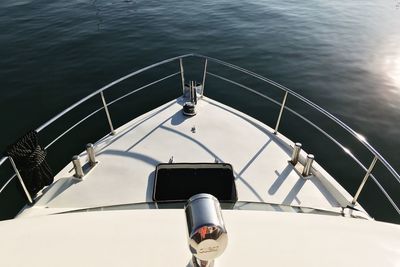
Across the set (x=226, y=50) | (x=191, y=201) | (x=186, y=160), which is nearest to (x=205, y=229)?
(x=191, y=201)

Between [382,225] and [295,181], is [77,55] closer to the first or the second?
[295,181]

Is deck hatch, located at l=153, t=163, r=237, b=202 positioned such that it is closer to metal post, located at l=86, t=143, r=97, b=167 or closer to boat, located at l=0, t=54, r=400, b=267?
boat, located at l=0, t=54, r=400, b=267

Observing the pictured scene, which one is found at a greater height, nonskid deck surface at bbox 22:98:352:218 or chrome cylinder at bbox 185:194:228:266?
chrome cylinder at bbox 185:194:228:266

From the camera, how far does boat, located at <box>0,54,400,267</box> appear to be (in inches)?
59.6

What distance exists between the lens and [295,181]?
4.52 metres

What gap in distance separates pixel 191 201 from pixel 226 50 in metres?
11.8

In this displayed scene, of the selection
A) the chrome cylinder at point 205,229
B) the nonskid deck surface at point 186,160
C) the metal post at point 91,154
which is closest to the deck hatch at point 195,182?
the nonskid deck surface at point 186,160

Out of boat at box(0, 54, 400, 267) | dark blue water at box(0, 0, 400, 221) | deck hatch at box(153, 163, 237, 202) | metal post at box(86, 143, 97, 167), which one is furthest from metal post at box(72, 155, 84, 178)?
dark blue water at box(0, 0, 400, 221)

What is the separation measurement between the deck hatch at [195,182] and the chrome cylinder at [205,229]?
281 cm

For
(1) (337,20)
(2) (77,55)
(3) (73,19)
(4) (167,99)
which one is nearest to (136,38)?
(2) (77,55)

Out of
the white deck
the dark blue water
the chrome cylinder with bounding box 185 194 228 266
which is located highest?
the chrome cylinder with bounding box 185 194 228 266

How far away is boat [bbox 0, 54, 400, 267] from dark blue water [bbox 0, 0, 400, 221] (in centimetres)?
266

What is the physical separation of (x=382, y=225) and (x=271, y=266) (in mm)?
846

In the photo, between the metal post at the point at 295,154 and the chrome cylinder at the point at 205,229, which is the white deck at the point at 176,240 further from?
the metal post at the point at 295,154
